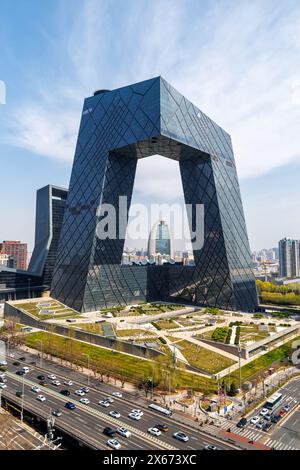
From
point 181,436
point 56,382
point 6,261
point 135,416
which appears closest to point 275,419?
point 181,436

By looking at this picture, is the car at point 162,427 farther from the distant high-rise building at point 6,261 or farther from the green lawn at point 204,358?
the distant high-rise building at point 6,261

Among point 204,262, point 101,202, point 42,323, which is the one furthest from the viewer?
point 204,262

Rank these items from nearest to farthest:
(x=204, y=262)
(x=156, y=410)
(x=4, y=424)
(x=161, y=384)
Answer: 1. (x=4, y=424)
2. (x=156, y=410)
3. (x=161, y=384)
4. (x=204, y=262)

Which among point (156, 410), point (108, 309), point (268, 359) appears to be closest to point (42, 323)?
point (108, 309)

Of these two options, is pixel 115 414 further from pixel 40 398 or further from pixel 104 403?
pixel 40 398

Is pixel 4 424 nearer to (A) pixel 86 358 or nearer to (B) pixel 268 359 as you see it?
(A) pixel 86 358

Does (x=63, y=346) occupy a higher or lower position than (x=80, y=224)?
lower

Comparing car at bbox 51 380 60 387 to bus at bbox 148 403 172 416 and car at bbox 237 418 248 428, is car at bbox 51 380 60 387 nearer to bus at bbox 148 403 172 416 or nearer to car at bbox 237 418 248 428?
bus at bbox 148 403 172 416
